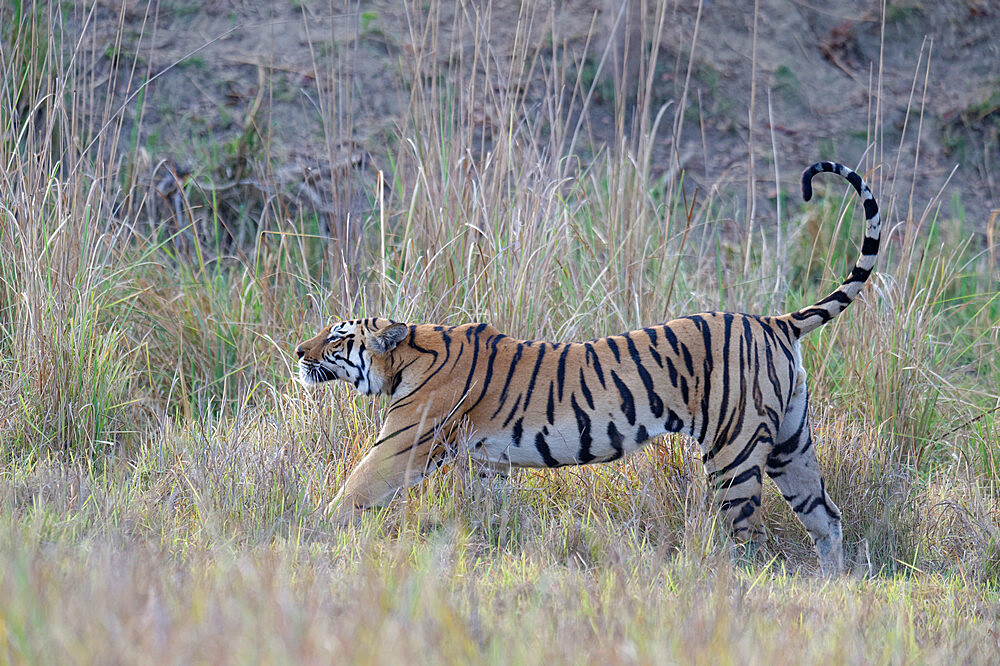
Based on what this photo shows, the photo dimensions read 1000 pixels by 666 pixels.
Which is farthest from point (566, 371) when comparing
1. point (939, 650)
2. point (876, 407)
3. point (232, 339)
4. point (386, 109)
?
point (386, 109)

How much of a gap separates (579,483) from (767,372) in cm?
95

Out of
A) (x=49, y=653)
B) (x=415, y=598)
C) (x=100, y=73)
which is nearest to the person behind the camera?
(x=49, y=653)

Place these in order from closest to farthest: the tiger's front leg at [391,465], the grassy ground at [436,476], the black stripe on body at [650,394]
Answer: the grassy ground at [436,476], the tiger's front leg at [391,465], the black stripe on body at [650,394]

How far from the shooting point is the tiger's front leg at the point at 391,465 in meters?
3.76

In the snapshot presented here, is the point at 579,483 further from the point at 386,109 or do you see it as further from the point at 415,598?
the point at 386,109

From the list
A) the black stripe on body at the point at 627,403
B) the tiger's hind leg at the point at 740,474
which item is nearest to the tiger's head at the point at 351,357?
the black stripe on body at the point at 627,403

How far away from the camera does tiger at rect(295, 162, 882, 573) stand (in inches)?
151

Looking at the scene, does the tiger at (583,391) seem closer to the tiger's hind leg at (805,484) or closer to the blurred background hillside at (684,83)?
the tiger's hind leg at (805,484)

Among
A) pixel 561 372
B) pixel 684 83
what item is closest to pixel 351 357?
pixel 561 372

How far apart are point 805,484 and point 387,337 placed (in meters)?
1.72

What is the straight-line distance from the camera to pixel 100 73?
10.2 metres

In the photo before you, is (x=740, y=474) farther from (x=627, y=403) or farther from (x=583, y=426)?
(x=583, y=426)

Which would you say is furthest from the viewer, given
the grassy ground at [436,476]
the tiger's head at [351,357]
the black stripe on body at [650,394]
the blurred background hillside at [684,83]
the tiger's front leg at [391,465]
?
the blurred background hillside at [684,83]

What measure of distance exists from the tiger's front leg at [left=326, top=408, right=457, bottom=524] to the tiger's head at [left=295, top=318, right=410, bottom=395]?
8.0 inches
